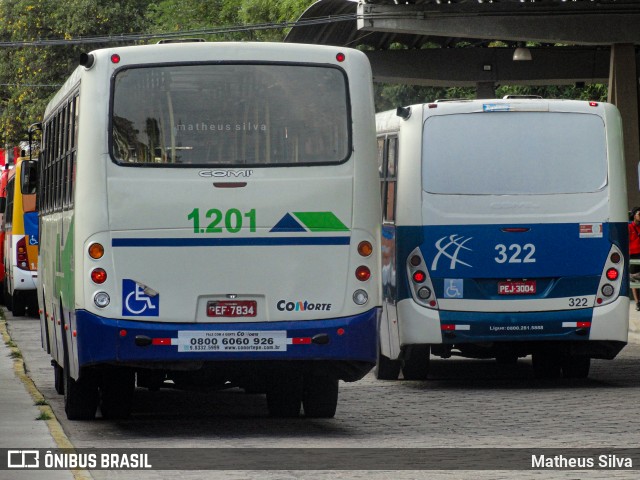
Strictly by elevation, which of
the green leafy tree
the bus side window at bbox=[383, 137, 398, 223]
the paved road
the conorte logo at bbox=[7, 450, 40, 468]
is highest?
the green leafy tree

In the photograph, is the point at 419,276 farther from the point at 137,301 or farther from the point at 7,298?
the point at 7,298

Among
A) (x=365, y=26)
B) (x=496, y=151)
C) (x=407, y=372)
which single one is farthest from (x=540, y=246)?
(x=365, y=26)

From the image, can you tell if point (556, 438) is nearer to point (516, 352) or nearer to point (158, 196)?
point (158, 196)

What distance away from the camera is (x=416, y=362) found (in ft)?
54.6

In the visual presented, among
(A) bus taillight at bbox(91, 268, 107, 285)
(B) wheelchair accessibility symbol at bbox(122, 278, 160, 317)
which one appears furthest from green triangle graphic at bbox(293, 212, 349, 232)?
(A) bus taillight at bbox(91, 268, 107, 285)

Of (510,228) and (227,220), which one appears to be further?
(510,228)

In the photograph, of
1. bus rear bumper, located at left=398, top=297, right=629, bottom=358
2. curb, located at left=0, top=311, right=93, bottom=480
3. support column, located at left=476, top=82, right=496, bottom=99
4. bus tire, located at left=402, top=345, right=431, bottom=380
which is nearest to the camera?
curb, located at left=0, top=311, right=93, bottom=480

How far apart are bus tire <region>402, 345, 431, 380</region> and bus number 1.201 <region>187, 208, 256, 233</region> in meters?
4.54

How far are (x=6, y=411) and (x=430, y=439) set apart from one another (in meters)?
3.71

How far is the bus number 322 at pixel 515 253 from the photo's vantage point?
15.7 metres

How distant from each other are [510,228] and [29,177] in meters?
5.11

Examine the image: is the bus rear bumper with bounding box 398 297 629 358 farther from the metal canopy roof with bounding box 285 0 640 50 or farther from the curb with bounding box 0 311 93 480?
the metal canopy roof with bounding box 285 0 640 50

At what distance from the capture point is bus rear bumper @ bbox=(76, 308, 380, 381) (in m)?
11.8

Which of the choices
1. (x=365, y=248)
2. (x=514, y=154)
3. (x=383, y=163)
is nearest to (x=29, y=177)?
(x=383, y=163)
